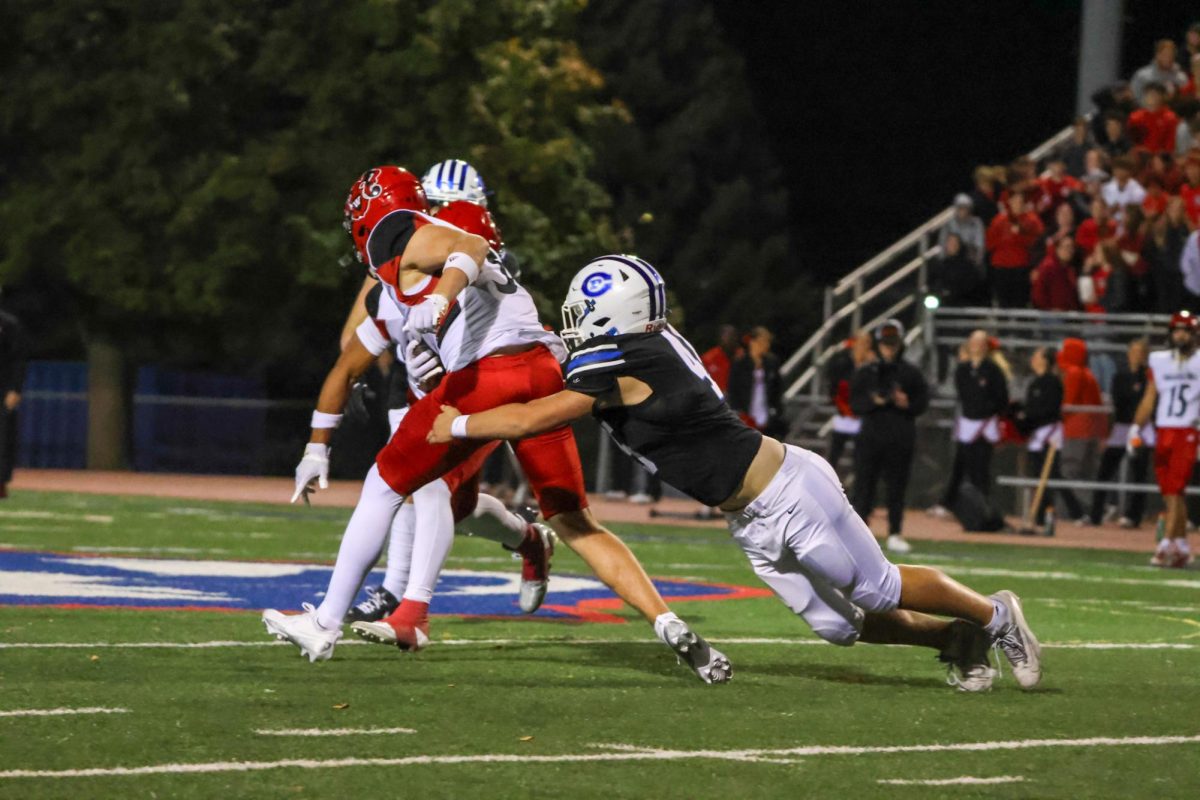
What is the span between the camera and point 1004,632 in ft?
25.6

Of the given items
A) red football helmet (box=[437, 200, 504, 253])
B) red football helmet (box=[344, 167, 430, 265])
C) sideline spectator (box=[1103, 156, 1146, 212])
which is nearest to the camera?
red football helmet (box=[344, 167, 430, 265])

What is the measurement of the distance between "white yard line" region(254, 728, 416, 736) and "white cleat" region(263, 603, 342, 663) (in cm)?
134

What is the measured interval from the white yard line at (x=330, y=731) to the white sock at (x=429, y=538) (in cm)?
202

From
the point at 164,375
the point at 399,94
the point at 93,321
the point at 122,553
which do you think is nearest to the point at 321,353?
the point at 164,375

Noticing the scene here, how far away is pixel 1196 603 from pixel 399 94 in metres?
17.0

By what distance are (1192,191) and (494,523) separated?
46.9 ft

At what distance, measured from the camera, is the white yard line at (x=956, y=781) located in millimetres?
5895

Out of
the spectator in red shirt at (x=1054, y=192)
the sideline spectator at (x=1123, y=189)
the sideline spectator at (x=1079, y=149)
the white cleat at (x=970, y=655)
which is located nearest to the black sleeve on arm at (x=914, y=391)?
the sideline spectator at (x=1123, y=189)

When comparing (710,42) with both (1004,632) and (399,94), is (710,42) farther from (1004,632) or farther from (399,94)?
(1004,632)

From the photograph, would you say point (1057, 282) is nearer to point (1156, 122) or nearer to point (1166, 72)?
point (1156, 122)

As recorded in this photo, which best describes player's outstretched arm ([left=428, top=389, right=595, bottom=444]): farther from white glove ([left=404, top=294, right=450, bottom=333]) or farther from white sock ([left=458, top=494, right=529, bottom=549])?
white sock ([left=458, top=494, right=529, bottom=549])

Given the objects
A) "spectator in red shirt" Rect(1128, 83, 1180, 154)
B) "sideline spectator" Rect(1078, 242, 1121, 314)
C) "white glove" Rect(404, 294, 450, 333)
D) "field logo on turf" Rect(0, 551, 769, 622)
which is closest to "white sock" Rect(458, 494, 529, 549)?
"field logo on turf" Rect(0, 551, 769, 622)

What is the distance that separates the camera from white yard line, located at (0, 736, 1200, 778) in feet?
18.9

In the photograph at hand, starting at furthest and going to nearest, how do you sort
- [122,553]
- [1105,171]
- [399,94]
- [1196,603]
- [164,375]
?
[164,375] → [399,94] → [1105,171] → [122,553] → [1196,603]
